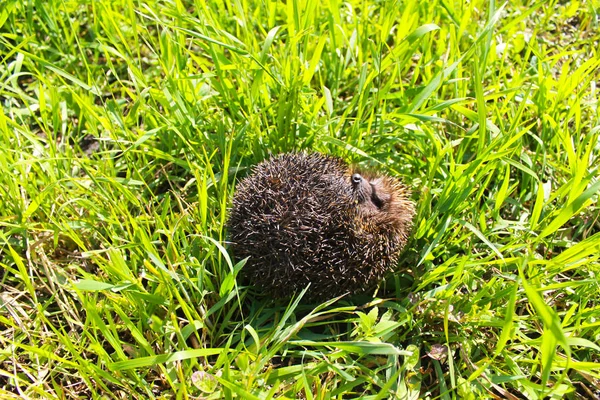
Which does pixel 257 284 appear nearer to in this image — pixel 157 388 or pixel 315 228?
pixel 315 228

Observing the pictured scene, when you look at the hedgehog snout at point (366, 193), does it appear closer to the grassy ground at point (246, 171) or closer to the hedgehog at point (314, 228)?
the hedgehog at point (314, 228)

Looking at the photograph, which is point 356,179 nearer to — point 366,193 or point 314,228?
point 366,193

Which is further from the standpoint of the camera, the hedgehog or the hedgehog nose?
the hedgehog nose

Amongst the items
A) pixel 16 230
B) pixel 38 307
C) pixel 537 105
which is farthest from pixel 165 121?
pixel 537 105

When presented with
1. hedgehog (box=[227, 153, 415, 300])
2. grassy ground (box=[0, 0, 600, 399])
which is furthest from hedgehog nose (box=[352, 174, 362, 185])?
grassy ground (box=[0, 0, 600, 399])

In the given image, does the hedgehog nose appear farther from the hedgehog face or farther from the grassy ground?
the grassy ground

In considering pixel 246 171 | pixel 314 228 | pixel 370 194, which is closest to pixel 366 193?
pixel 370 194
